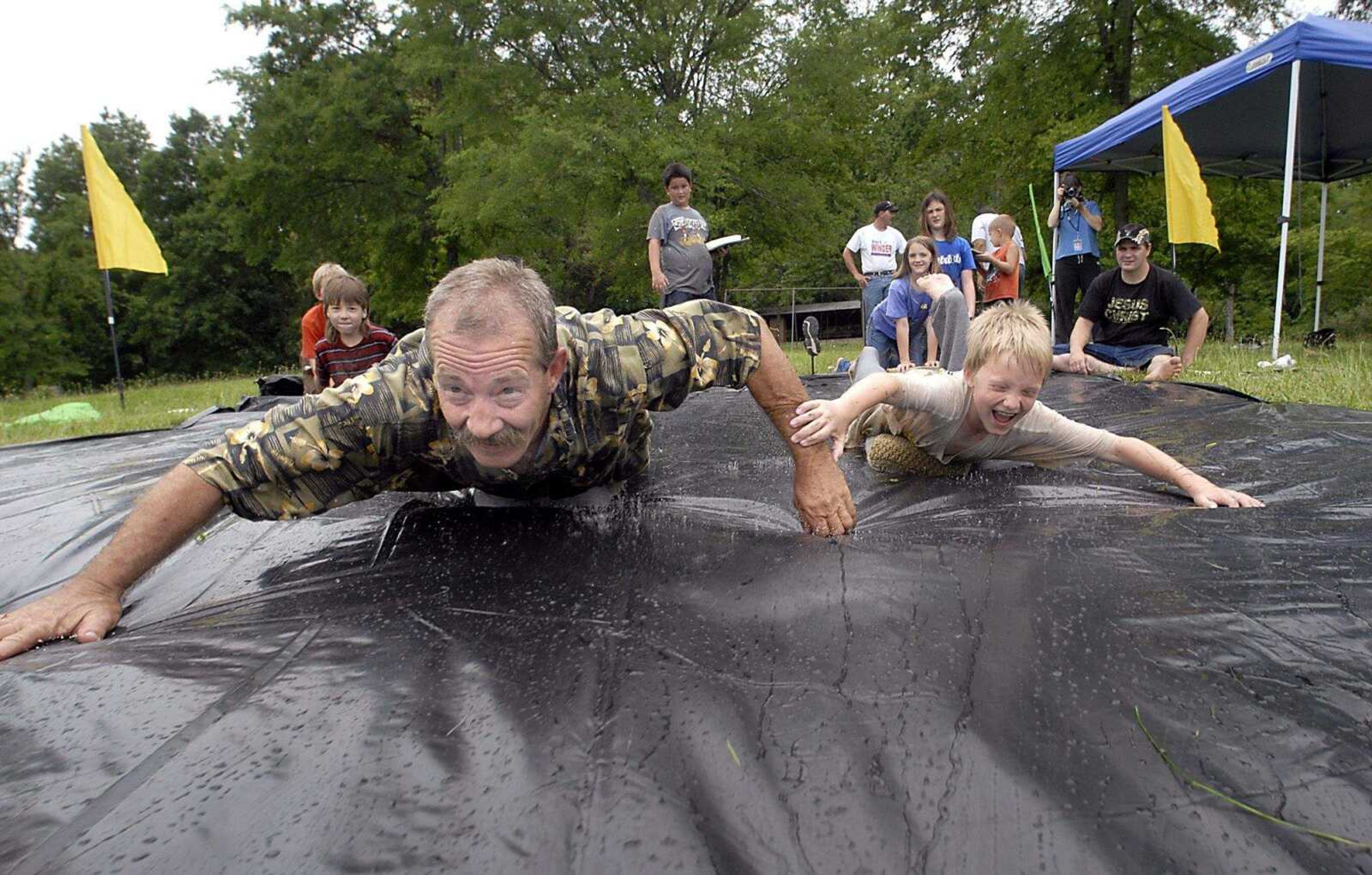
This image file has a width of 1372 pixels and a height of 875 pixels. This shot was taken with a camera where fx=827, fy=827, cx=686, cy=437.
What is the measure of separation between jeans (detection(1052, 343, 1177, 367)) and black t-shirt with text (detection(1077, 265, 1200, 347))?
0.03 m

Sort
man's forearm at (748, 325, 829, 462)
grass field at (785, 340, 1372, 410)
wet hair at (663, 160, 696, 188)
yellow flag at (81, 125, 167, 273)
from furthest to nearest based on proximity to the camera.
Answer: yellow flag at (81, 125, 167, 273) → wet hair at (663, 160, 696, 188) → grass field at (785, 340, 1372, 410) → man's forearm at (748, 325, 829, 462)

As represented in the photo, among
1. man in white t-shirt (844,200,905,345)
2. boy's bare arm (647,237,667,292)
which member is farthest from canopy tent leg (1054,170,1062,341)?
boy's bare arm (647,237,667,292)

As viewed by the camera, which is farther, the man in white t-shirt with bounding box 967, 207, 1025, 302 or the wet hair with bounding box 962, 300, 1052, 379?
the man in white t-shirt with bounding box 967, 207, 1025, 302

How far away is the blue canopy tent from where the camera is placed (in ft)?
17.7

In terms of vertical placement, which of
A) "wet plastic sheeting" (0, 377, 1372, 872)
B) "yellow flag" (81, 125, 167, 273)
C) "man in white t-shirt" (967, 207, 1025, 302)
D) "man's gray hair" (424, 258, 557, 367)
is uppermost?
"yellow flag" (81, 125, 167, 273)

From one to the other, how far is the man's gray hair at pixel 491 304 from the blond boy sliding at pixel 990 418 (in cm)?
69

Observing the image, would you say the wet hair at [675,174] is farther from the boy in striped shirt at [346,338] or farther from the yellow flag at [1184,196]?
the yellow flag at [1184,196]

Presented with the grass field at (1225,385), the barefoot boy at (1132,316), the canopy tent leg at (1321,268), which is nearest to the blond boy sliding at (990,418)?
the grass field at (1225,385)

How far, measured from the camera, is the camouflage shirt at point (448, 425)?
166 centimetres

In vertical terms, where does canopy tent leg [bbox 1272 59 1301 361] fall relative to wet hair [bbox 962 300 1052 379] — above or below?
above

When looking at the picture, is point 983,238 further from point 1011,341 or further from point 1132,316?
point 1011,341

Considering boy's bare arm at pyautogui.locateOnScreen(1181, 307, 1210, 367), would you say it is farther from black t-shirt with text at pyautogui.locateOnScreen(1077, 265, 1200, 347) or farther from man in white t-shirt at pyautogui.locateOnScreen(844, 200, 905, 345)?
man in white t-shirt at pyautogui.locateOnScreen(844, 200, 905, 345)

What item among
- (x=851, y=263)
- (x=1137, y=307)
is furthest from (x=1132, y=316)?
(x=851, y=263)

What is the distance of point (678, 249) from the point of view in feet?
21.0
